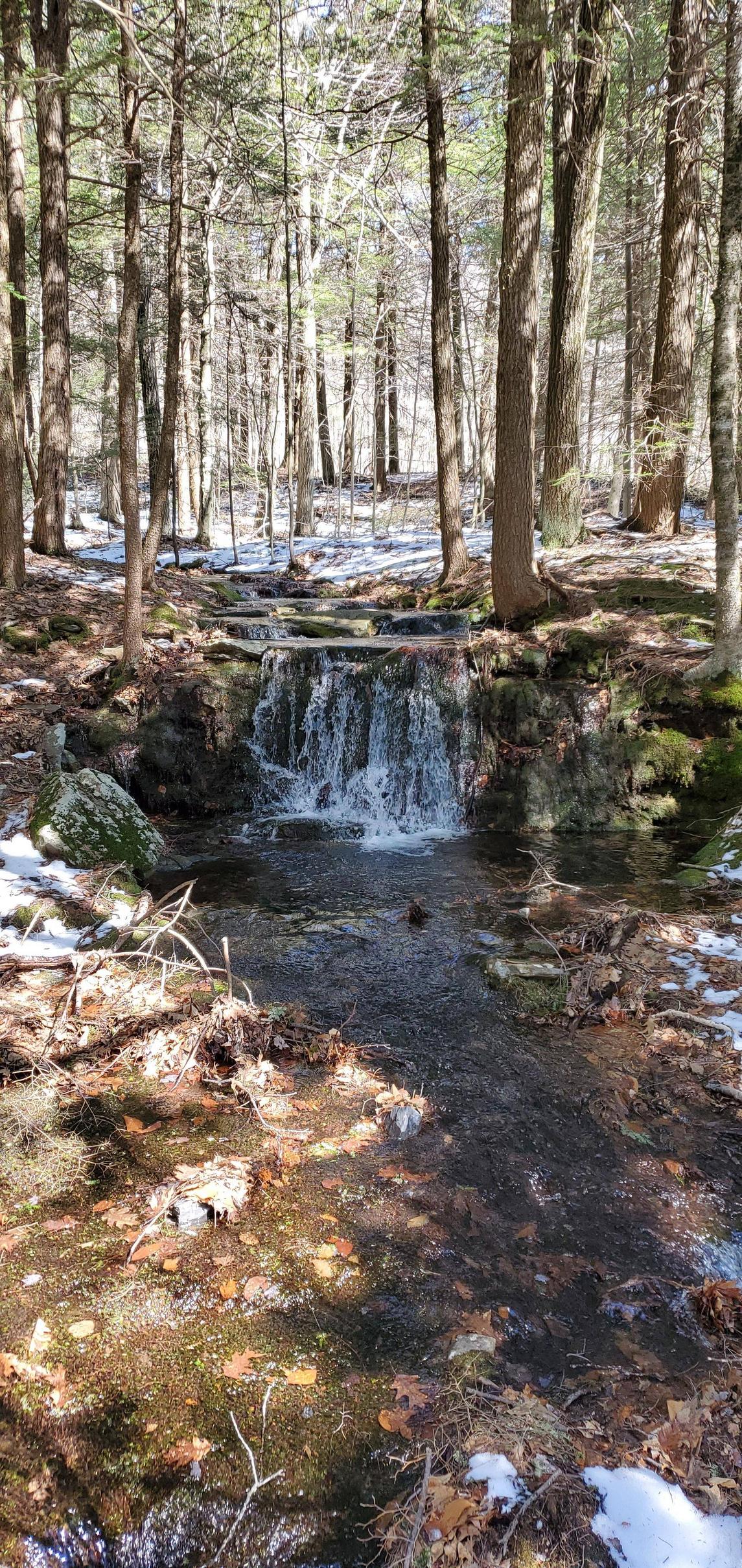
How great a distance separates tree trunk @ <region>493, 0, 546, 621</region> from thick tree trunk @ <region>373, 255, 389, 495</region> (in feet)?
38.6

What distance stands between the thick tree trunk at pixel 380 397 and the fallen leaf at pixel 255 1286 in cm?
2083

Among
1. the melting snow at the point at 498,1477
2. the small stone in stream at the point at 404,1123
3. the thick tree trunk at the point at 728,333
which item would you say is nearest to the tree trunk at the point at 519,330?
the thick tree trunk at the point at 728,333

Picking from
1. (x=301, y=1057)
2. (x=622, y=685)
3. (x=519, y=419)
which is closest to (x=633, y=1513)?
(x=301, y=1057)

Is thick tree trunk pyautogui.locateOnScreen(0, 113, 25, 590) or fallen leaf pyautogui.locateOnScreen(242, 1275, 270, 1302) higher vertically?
thick tree trunk pyautogui.locateOnScreen(0, 113, 25, 590)

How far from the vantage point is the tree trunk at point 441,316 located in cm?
974

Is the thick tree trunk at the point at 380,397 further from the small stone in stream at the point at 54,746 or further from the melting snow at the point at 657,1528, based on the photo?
the melting snow at the point at 657,1528

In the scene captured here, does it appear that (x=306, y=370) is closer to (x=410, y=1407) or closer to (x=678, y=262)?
(x=678, y=262)

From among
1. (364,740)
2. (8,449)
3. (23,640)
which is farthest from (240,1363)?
(8,449)

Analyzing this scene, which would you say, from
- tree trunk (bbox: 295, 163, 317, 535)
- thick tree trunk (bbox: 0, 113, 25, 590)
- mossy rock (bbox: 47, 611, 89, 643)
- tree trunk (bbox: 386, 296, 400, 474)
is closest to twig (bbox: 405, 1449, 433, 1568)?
mossy rock (bbox: 47, 611, 89, 643)

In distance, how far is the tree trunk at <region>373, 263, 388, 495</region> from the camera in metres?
21.2

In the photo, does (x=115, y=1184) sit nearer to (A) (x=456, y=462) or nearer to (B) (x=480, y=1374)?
(B) (x=480, y=1374)

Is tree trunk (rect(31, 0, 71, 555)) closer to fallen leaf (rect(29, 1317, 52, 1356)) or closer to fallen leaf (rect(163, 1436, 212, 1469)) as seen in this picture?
fallen leaf (rect(29, 1317, 52, 1356))

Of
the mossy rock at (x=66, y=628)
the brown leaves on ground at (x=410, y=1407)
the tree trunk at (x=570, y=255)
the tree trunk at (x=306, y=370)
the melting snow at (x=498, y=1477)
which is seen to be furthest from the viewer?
the tree trunk at (x=306, y=370)

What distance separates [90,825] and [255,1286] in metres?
4.57
